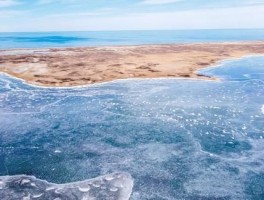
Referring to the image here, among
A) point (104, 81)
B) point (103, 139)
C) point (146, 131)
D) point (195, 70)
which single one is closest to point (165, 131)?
point (146, 131)

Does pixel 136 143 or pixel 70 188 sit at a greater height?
pixel 136 143

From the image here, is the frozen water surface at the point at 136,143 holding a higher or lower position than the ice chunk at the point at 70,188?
higher

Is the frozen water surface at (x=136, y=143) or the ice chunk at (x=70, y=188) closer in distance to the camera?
the ice chunk at (x=70, y=188)

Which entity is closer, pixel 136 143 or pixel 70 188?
pixel 70 188

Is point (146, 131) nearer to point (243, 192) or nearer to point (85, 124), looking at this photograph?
point (85, 124)
